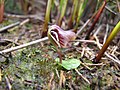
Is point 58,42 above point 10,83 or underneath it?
above

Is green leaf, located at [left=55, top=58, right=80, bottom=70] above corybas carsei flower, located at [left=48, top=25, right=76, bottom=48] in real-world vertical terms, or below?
below

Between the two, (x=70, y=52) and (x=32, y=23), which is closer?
(x=70, y=52)

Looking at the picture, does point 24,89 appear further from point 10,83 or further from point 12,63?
point 12,63

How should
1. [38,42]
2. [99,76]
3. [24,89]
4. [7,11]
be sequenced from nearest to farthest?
[24,89] < [99,76] < [38,42] < [7,11]

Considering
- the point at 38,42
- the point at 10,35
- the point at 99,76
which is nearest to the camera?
the point at 99,76

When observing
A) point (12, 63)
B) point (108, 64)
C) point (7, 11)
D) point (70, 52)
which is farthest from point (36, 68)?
point (7, 11)

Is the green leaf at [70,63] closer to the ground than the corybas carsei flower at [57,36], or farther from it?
closer to the ground

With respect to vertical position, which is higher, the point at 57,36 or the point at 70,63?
the point at 57,36

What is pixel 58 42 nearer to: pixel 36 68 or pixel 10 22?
pixel 36 68

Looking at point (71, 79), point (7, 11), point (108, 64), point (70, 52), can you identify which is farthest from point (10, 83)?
point (7, 11)
